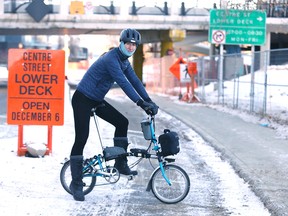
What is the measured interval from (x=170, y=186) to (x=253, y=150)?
14.2 ft

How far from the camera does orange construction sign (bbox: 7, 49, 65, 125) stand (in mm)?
9750

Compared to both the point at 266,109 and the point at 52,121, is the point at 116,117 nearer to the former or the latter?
the point at 52,121

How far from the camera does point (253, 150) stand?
442 inches

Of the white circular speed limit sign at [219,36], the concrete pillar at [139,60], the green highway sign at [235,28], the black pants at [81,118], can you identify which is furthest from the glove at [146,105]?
the concrete pillar at [139,60]

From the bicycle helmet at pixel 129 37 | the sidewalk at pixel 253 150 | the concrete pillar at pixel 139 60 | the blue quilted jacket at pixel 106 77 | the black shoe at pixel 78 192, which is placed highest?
the bicycle helmet at pixel 129 37

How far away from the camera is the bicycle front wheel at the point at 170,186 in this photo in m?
7.20

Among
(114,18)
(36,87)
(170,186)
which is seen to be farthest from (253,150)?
(114,18)

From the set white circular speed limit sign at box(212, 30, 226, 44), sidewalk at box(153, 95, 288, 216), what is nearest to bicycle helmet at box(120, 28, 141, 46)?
sidewalk at box(153, 95, 288, 216)

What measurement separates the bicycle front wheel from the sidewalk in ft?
3.16

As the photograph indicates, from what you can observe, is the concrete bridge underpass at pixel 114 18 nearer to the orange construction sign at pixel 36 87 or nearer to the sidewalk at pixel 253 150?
the sidewalk at pixel 253 150

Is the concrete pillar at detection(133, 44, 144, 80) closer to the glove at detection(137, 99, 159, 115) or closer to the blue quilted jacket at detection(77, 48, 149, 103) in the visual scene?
the blue quilted jacket at detection(77, 48, 149, 103)

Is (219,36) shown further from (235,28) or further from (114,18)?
(114,18)

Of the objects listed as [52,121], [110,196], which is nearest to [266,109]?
[52,121]

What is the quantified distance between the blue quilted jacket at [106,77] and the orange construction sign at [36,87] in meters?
2.81
